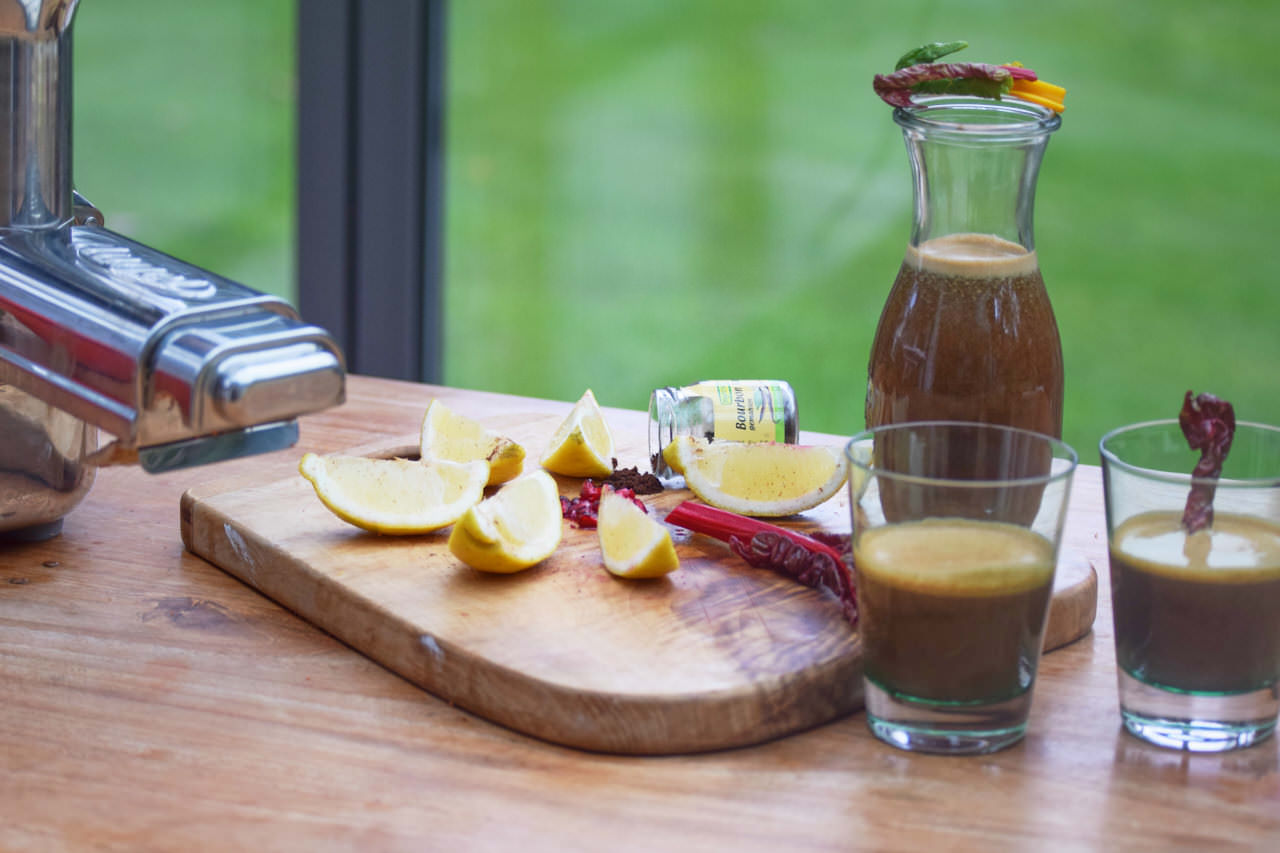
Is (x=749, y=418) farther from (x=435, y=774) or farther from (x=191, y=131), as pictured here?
(x=191, y=131)

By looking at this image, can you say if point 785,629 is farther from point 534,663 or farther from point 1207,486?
point 1207,486

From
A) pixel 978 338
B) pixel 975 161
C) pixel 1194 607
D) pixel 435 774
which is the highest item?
pixel 975 161

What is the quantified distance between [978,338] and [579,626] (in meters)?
0.35

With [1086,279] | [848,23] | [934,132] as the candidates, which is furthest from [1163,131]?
[934,132]

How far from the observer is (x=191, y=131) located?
2.49 m

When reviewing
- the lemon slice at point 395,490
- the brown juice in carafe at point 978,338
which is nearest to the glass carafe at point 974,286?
the brown juice in carafe at point 978,338

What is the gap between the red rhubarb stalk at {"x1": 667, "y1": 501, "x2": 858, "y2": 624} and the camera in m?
0.90

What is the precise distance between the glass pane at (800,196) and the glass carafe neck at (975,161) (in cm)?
94

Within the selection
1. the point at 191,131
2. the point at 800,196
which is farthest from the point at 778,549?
the point at 191,131

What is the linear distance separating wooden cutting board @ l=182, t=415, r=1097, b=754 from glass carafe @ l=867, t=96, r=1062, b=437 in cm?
14

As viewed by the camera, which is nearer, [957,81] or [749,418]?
[957,81]

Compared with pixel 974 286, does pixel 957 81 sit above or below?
above

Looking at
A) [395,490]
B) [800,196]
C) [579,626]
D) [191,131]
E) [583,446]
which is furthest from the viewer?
[191,131]

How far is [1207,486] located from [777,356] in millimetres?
1568
